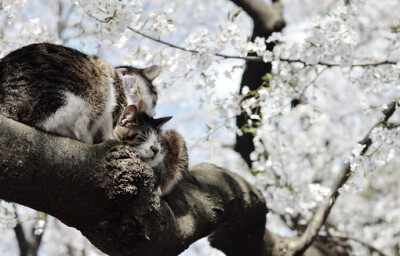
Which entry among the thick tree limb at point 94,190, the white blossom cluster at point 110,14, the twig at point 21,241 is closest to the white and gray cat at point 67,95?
the thick tree limb at point 94,190

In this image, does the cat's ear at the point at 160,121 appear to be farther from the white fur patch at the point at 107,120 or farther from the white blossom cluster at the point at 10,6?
the white blossom cluster at the point at 10,6

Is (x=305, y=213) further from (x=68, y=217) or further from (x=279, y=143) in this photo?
(x=68, y=217)

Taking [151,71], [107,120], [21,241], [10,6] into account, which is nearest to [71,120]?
[107,120]

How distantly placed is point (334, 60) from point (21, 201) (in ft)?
10.8

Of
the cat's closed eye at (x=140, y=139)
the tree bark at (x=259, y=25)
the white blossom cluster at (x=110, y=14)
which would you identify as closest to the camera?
the cat's closed eye at (x=140, y=139)

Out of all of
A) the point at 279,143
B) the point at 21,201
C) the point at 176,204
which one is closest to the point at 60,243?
the point at 279,143

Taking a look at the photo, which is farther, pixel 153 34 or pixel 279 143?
pixel 279 143

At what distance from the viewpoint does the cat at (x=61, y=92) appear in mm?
2344

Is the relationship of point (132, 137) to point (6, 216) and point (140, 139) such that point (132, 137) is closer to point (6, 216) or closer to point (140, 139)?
point (140, 139)

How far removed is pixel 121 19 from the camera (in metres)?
3.63

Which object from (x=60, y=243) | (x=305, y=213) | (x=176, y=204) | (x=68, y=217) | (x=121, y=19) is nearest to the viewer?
(x=68, y=217)

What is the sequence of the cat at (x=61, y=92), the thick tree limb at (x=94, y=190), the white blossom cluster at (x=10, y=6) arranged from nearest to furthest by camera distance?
the thick tree limb at (x=94, y=190) < the cat at (x=61, y=92) < the white blossom cluster at (x=10, y=6)

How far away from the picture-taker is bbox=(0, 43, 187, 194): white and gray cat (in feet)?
7.70

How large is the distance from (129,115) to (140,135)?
172 millimetres
